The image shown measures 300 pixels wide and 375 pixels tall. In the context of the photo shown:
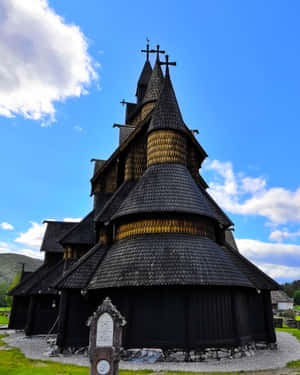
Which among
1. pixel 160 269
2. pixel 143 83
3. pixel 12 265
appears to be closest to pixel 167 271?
pixel 160 269

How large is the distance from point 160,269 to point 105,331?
4.38 metres

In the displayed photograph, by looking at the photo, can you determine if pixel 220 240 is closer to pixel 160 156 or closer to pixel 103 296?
pixel 160 156

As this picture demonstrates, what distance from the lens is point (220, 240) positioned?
15.8 meters

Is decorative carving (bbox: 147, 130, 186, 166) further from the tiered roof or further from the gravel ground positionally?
the gravel ground

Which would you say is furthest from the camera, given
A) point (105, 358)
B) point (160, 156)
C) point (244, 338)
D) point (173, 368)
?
point (160, 156)

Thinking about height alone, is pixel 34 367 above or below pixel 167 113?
below

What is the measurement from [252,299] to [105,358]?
32.0 ft

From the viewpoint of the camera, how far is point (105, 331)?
22.9 ft

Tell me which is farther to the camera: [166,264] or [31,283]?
[31,283]

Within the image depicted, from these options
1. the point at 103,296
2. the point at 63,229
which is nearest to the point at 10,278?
the point at 63,229

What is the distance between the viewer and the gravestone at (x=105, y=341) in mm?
6656

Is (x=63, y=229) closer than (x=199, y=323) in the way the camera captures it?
No

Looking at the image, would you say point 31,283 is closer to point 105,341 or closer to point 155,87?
point 105,341

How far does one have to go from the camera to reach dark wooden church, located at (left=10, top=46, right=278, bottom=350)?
10852mm
